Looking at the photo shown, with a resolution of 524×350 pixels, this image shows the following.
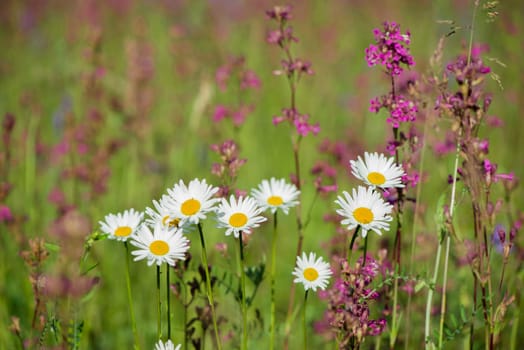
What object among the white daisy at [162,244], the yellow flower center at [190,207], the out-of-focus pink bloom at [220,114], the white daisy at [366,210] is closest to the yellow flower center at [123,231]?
the white daisy at [162,244]

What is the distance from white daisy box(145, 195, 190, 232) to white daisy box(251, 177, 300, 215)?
0.28m

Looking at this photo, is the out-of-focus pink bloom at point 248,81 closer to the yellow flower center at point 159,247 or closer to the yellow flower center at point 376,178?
the yellow flower center at point 376,178

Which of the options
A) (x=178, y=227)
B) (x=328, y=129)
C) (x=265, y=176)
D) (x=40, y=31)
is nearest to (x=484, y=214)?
(x=178, y=227)

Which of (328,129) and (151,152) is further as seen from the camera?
(328,129)

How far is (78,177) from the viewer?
3227 mm

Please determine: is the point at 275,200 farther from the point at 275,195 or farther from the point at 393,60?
the point at 393,60

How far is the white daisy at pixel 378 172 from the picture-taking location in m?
1.58

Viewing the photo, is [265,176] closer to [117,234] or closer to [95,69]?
[95,69]

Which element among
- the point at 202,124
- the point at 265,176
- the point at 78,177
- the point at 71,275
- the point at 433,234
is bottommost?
the point at 71,275

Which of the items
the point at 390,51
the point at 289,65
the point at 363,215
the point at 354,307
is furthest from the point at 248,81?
the point at 354,307

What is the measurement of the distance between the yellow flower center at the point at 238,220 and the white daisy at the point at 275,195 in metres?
0.16

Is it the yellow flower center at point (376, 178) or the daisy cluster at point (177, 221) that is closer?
the daisy cluster at point (177, 221)

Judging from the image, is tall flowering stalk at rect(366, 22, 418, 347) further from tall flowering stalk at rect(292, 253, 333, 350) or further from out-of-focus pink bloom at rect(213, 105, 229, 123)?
out-of-focus pink bloom at rect(213, 105, 229, 123)

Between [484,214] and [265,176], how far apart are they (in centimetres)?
273
